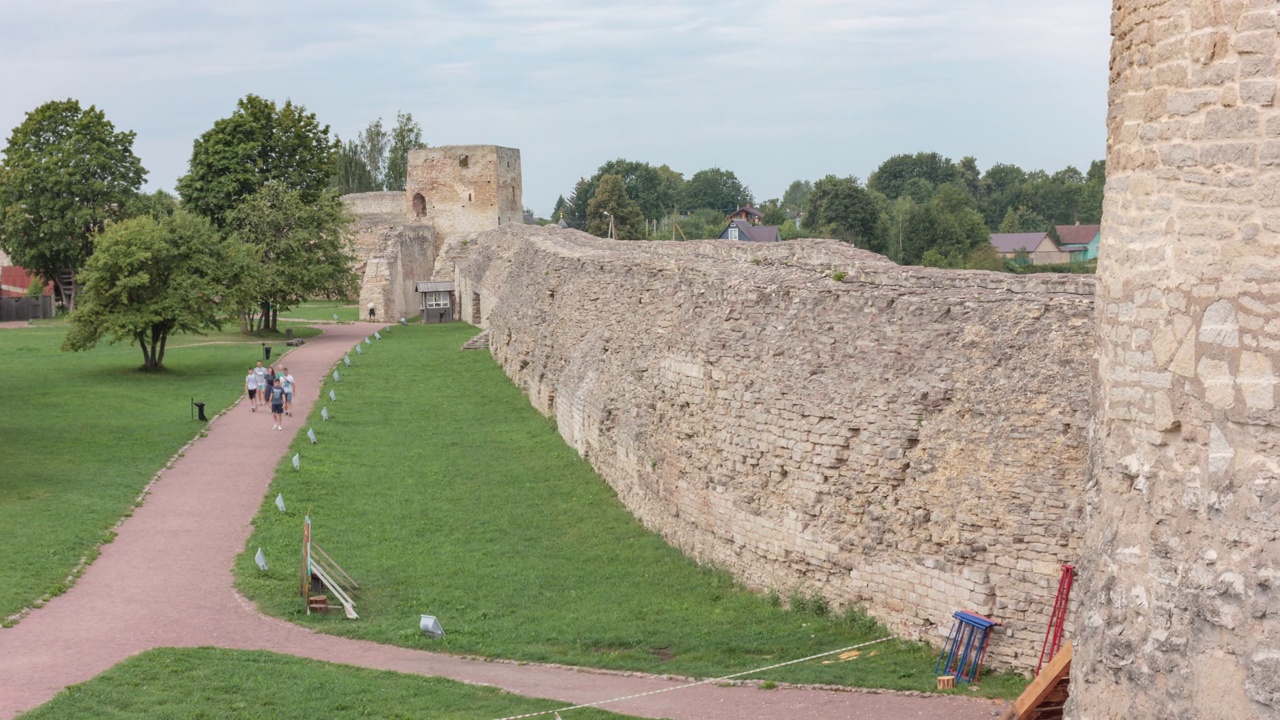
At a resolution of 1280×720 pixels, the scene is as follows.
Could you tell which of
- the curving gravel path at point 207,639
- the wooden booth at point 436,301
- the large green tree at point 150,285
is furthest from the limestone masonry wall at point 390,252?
the curving gravel path at point 207,639

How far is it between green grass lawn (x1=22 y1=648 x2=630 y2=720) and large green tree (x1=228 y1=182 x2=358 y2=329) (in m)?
26.8

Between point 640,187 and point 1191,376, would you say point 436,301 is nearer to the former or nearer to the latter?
point 1191,376

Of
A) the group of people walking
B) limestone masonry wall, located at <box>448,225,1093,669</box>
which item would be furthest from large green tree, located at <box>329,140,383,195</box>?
limestone masonry wall, located at <box>448,225,1093,669</box>

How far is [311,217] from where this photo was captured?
1564 inches

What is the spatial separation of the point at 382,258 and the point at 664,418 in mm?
33177

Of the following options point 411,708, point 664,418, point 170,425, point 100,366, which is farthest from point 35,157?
point 411,708

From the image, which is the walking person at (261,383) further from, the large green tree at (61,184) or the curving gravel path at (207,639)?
the large green tree at (61,184)

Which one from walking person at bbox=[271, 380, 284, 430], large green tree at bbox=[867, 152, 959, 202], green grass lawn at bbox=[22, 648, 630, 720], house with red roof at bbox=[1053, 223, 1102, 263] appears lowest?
green grass lawn at bbox=[22, 648, 630, 720]

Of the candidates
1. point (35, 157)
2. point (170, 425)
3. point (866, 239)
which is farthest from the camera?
point (866, 239)

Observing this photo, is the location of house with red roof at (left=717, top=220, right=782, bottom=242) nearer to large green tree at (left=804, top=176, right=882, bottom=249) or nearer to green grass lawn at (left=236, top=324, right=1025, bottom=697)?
large green tree at (left=804, top=176, right=882, bottom=249)

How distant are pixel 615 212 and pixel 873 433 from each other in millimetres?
62906

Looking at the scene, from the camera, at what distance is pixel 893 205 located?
8112 centimetres

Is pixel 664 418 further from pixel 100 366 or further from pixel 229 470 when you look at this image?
pixel 100 366

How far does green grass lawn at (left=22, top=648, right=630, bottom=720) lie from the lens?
1004 centimetres
